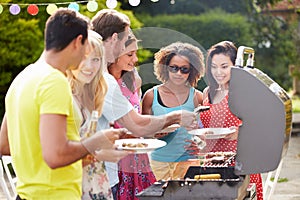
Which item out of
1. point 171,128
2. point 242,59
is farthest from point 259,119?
point 171,128

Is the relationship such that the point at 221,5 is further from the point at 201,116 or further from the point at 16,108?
the point at 16,108

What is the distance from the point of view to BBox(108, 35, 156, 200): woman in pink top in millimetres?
3404

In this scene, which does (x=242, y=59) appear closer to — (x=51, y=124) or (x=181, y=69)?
(x=181, y=69)

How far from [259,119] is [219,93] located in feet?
2.96

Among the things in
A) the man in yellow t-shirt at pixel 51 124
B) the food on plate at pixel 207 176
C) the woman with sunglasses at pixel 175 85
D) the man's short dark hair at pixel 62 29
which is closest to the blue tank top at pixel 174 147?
the woman with sunglasses at pixel 175 85

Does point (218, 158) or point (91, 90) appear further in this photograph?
point (218, 158)

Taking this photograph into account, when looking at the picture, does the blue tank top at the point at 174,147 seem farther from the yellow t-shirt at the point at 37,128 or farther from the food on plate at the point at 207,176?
the yellow t-shirt at the point at 37,128

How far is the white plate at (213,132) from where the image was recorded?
3.45 metres

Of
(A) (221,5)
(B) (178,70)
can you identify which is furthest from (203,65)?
(A) (221,5)

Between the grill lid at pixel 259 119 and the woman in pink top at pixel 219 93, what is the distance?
610mm

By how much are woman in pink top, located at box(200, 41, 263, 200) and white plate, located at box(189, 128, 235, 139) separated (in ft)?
0.12

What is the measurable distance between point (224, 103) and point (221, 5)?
14.4 metres

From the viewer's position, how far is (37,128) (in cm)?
257

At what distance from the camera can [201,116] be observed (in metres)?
3.80
